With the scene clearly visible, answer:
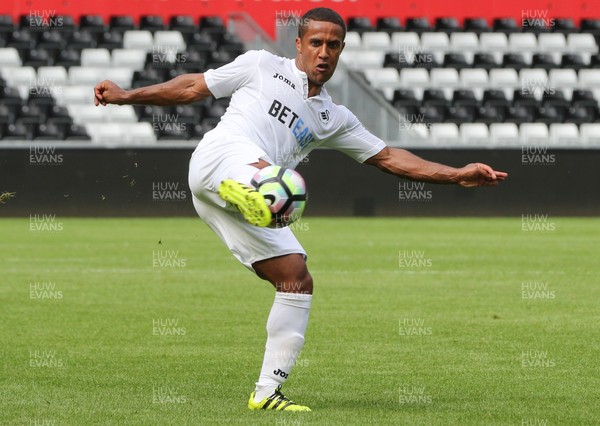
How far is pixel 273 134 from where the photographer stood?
7.03m

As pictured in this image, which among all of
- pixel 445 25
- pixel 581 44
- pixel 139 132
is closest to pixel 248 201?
pixel 139 132

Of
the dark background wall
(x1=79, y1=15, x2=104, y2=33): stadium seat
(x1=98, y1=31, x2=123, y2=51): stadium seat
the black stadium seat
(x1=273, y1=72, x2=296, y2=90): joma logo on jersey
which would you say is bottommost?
the dark background wall

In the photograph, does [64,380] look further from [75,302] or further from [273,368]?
[75,302]

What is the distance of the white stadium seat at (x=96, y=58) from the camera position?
30219 mm

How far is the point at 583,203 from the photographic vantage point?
26875 millimetres

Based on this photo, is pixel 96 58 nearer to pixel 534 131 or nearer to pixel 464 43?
pixel 464 43

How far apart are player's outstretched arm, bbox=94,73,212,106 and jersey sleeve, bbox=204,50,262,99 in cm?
4

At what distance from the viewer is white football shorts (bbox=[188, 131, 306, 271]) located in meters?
6.72

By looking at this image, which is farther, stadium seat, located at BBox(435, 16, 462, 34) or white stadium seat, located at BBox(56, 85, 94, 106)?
stadium seat, located at BBox(435, 16, 462, 34)

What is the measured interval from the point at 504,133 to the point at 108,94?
23.7 meters

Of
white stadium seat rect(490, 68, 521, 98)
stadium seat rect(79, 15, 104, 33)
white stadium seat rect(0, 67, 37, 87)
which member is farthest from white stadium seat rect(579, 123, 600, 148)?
white stadium seat rect(0, 67, 37, 87)

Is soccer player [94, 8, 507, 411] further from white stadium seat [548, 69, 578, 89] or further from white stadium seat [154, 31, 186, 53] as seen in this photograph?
white stadium seat [548, 69, 578, 89]

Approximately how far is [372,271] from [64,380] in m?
8.35

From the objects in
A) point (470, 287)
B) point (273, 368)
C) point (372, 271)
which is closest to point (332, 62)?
point (273, 368)
